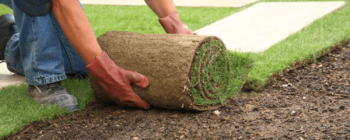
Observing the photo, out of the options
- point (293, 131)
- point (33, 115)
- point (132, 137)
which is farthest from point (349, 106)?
point (33, 115)

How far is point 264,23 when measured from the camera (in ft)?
15.1

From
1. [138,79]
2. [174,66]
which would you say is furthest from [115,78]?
[174,66]

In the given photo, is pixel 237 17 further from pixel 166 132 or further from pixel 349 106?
pixel 166 132

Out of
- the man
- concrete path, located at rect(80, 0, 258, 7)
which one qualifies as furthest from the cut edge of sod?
concrete path, located at rect(80, 0, 258, 7)

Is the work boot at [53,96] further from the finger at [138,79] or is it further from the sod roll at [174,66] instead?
the finger at [138,79]

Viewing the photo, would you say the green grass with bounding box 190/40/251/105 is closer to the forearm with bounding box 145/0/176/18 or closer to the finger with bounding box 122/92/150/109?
the finger with bounding box 122/92/150/109

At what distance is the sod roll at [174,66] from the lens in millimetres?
2334

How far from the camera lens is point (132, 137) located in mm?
2209

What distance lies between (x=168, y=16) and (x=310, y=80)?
1.23 metres

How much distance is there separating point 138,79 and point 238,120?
667mm

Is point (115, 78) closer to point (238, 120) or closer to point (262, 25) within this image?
point (238, 120)

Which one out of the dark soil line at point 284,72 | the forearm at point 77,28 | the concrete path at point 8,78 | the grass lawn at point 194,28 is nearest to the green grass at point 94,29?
the grass lawn at point 194,28

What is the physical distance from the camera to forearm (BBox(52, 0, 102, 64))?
234 cm

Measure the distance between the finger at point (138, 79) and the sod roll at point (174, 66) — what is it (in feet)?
0.10
